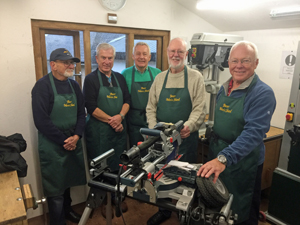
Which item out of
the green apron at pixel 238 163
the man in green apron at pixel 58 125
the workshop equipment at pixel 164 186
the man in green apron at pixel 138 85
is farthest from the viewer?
the man in green apron at pixel 138 85

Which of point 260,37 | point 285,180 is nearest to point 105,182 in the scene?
point 285,180

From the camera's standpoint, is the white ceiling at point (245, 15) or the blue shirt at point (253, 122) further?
the white ceiling at point (245, 15)

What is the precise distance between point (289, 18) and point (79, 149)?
232 centimetres

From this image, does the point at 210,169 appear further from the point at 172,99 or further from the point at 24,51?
the point at 24,51

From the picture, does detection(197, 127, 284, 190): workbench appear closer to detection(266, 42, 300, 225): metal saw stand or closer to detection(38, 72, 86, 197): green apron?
detection(266, 42, 300, 225): metal saw stand

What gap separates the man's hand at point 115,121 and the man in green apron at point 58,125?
0.25 meters

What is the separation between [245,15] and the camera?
2570 mm

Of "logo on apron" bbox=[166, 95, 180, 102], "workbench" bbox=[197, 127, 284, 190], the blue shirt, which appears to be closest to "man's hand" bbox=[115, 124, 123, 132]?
"logo on apron" bbox=[166, 95, 180, 102]

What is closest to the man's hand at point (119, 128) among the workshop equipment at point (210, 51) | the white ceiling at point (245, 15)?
the workshop equipment at point (210, 51)

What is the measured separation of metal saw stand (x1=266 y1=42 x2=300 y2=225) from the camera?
6.34 ft

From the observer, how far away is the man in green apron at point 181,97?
2.00m

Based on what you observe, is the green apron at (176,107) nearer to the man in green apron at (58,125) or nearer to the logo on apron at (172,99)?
the logo on apron at (172,99)

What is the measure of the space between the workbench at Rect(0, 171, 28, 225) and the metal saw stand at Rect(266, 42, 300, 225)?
1.94m

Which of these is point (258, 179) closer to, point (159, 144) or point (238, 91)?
point (238, 91)
